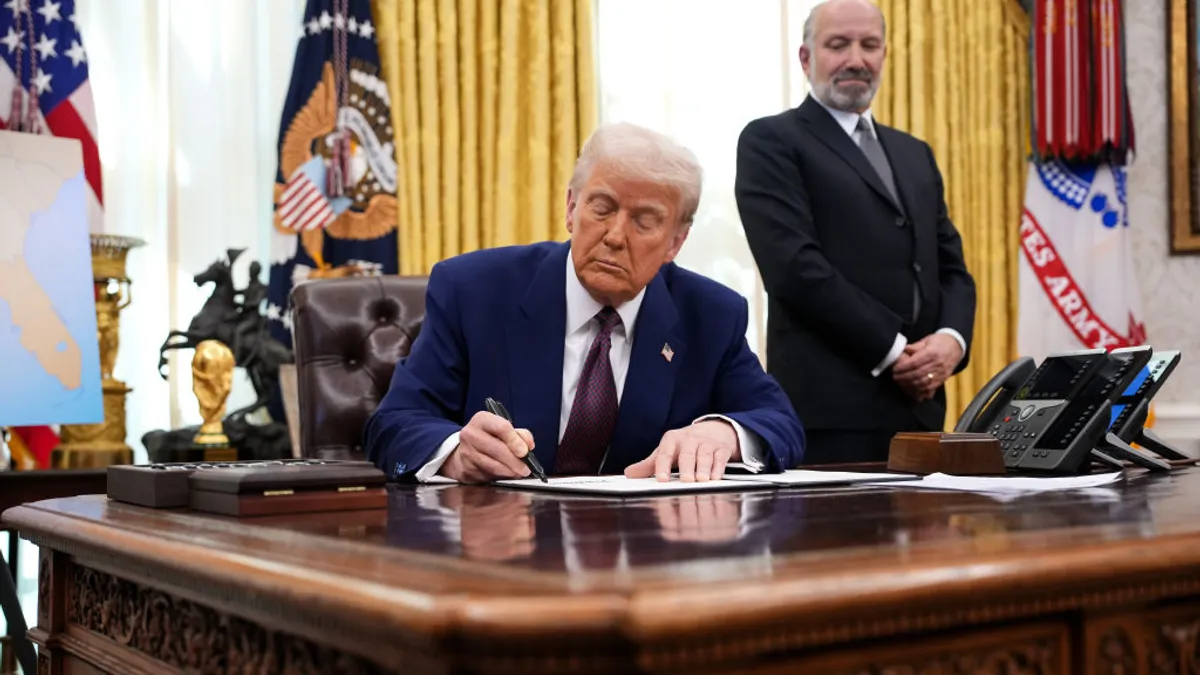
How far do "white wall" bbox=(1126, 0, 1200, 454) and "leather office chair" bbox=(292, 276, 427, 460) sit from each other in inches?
141

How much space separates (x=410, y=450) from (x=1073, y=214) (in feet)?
12.9

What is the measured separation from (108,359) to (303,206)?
93 centimetres

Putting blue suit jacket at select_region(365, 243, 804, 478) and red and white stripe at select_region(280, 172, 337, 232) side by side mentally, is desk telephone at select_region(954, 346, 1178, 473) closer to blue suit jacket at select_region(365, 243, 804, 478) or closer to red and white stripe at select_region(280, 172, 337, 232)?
blue suit jacket at select_region(365, 243, 804, 478)

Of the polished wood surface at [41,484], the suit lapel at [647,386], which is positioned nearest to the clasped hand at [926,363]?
the suit lapel at [647,386]

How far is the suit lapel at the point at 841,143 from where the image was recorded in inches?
127

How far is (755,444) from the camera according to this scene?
2.00m

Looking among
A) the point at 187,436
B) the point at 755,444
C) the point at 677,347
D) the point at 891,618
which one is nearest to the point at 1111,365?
the point at 755,444

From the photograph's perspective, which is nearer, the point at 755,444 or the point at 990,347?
the point at 755,444

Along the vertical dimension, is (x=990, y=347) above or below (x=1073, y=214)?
below

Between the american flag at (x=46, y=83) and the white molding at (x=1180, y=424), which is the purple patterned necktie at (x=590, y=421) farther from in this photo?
the white molding at (x=1180, y=424)

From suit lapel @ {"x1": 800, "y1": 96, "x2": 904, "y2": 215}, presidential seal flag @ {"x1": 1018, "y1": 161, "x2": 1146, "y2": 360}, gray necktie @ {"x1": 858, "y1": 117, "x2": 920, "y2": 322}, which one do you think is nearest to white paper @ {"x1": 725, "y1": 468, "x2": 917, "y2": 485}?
suit lapel @ {"x1": 800, "y1": 96, "x2": 904, "y2": 215}

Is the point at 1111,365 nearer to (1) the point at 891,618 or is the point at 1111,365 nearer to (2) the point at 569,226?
(2) the point at 569,226

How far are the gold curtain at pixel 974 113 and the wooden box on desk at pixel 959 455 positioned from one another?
138 inches

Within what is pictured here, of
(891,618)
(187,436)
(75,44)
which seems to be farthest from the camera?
(75,44)
